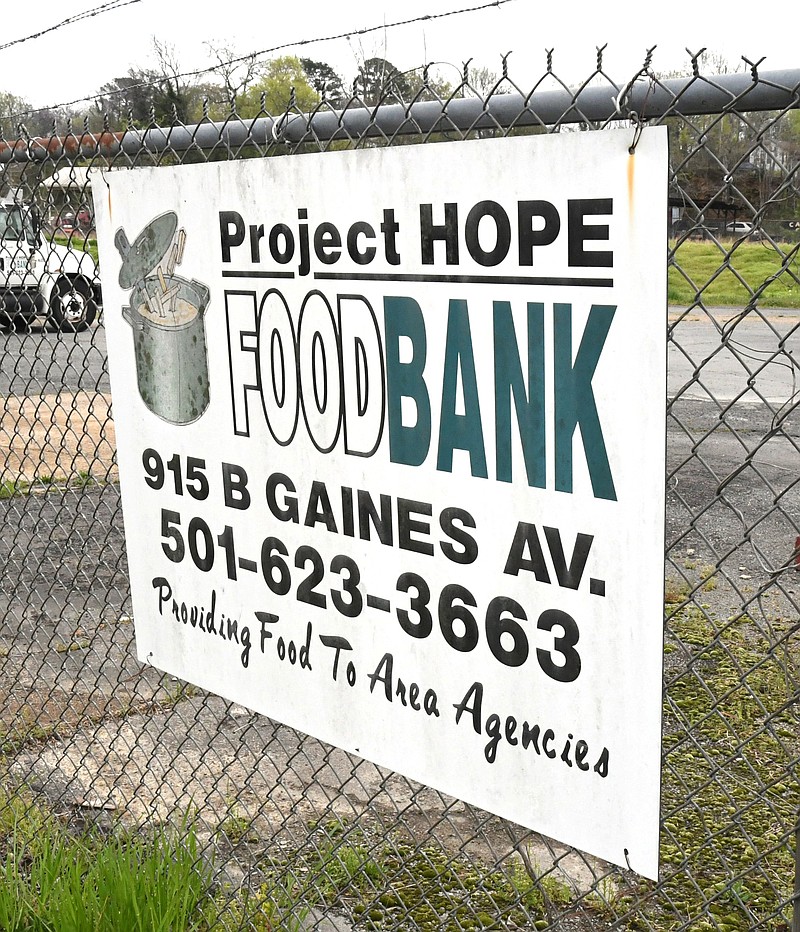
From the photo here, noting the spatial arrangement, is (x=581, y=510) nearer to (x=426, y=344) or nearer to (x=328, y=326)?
(x=426, y=344)

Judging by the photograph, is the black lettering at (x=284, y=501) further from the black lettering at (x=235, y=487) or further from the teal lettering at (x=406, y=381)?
the teal lettering at (x=406, y=381)

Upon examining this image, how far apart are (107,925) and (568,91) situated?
215cm

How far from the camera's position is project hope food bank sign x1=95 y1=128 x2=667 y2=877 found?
171 cm

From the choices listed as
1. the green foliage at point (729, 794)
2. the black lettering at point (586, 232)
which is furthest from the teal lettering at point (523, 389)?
the green foliage at point (729, 794)

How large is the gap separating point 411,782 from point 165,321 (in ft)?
5.96

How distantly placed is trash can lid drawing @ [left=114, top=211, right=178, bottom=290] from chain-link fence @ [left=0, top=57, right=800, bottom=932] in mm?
184

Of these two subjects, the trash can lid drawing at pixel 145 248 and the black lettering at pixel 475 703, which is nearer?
the black lettering at pixel 475 703

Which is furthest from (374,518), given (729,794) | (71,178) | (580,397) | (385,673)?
(71,178)

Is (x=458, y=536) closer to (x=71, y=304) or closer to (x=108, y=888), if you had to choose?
(x=108, y=888)

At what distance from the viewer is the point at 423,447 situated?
2006 mm

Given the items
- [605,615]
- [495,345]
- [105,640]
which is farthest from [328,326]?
[105,640]

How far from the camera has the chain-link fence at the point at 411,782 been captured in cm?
175

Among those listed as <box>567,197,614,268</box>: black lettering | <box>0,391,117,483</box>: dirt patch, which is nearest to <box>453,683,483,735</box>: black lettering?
<box>567,197,614,268</box>: black lettering

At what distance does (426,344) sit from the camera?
1950 mm
